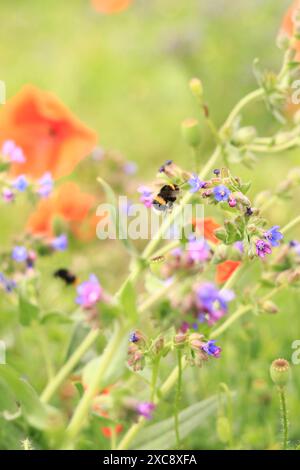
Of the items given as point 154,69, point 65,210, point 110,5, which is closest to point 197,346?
point 65,210

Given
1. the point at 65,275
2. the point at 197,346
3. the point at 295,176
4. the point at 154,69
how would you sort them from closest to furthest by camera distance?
the point at 197,346 → the point at 295,176 → the point at 65,275 → the point at 154,69

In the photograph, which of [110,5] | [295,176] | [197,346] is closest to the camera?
[197,346]

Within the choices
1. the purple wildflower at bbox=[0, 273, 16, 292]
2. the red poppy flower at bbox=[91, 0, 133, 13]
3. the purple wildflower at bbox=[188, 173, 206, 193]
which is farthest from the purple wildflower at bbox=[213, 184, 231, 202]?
the red poppy flower at bbox=[91, 0, 133, 13]

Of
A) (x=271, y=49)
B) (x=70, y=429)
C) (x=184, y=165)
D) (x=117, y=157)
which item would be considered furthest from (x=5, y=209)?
(x=70, y=429)

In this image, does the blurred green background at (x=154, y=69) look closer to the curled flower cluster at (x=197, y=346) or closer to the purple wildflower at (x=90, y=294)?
the curled flower cluster at (x=197, y=346)

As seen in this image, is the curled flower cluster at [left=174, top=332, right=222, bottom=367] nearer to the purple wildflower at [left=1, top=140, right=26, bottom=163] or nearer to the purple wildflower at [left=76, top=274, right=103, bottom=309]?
the purple wildflower at [left=76, top=274, right=103, bottom=309]

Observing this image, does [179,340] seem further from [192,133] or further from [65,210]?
[65,210]

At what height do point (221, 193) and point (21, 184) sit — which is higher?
point (21, 184)
